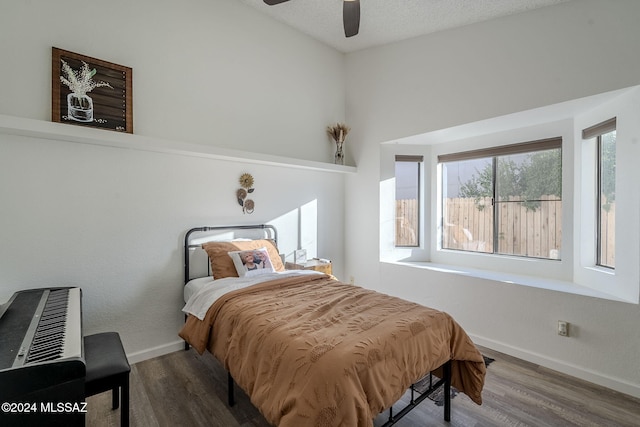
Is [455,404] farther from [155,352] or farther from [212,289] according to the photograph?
[155,352]

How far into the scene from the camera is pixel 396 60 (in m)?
3.76

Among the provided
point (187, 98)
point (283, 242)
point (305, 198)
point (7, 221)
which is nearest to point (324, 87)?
point (305, 198)

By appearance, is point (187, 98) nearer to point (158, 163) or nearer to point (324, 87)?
point (158, 163)

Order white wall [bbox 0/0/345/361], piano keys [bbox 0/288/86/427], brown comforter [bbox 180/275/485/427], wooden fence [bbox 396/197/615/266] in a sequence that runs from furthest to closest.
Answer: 1. wooden fence [bbox 396/197/615/266]
2. white wall [bbox 0/0/345/361]
3. brown comforter [bbox 180/275/485/427]
4. piano keys [bbox 0/288/86/427]

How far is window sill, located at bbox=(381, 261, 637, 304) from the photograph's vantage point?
2.53 metres

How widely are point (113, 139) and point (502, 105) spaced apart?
3450mm

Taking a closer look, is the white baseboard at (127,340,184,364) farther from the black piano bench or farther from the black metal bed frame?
the black piano bench

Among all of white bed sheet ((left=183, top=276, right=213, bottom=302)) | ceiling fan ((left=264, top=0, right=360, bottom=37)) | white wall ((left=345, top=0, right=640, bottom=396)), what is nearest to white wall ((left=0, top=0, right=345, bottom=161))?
white wall ((left=345, top=0, right=640, bottom=396))

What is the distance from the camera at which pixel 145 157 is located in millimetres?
2707

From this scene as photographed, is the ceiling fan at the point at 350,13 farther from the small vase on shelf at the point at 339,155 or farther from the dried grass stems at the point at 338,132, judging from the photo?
the small vase on shelf at the point at 339,155

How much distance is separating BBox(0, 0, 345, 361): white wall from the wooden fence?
1.52m

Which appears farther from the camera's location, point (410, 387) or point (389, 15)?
point (389, 15)

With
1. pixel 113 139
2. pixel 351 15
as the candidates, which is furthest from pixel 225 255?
pixel 351 15

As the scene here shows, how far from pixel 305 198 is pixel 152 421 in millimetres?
2726
